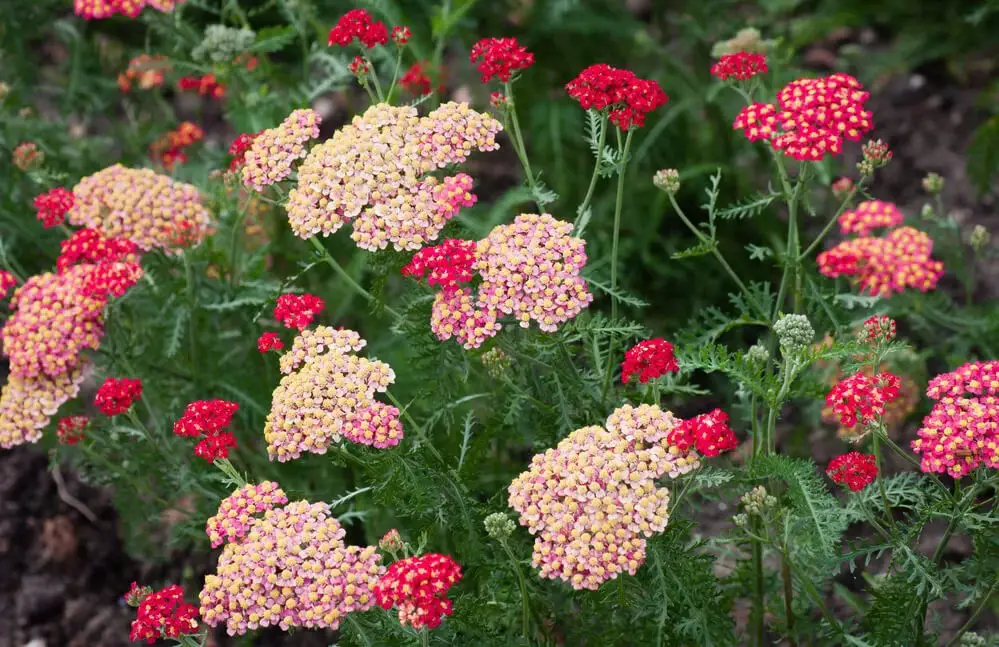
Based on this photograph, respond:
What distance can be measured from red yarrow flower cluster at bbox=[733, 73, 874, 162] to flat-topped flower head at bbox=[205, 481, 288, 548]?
1.56m

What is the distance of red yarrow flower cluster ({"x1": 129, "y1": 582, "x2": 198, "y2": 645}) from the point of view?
275cm

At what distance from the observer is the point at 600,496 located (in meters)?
2.74

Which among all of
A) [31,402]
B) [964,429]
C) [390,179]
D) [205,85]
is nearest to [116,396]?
[31,402]

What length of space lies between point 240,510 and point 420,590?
56 centimetres

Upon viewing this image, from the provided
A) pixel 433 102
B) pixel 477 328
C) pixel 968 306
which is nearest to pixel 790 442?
pixel 968 306

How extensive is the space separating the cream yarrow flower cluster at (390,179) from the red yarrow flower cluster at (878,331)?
1049mm

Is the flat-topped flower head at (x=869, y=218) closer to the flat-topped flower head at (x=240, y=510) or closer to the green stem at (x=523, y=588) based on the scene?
the green stem at (x=523, y=588)

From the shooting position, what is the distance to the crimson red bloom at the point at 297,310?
309 cm

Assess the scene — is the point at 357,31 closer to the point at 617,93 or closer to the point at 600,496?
the point at 617,93

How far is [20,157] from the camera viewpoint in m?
4.05

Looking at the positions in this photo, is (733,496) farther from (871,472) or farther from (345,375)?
(345,375)

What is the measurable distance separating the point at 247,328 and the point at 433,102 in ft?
3.51

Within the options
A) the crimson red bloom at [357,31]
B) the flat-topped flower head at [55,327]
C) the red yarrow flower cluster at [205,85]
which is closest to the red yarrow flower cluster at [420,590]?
the flat-topped flower head at [55,327]

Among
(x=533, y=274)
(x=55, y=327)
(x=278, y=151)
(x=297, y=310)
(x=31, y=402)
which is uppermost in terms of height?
(x=278, y=151)
